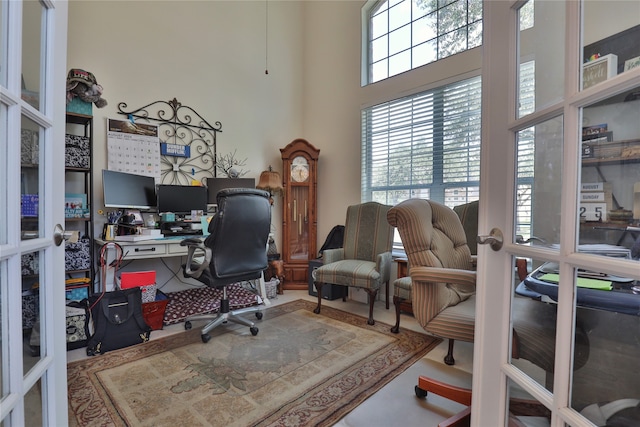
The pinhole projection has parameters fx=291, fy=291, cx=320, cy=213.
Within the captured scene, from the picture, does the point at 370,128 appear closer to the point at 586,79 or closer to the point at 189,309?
the point at 189,309

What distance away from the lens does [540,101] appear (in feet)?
2.38

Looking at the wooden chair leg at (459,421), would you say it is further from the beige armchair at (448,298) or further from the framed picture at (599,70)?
the framed picture at (599,70)

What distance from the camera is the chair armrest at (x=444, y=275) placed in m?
1.27

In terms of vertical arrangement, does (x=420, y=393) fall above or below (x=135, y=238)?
below

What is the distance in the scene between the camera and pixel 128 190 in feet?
8.82

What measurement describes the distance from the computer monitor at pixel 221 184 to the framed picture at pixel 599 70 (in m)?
3.13

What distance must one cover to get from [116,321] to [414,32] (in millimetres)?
3952

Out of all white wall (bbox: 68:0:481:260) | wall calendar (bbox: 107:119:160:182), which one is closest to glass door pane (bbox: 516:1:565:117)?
white wall (bbox: 68:0:481:260)

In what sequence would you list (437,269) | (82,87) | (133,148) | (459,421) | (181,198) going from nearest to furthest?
(459,421) < (437,269) < (82,87) < (133,148) < (181,198)

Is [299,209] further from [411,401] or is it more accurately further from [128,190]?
[411,401]

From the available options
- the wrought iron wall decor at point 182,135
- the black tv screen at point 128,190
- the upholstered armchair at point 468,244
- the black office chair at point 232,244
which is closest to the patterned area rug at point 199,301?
the black office chair at point 232,244

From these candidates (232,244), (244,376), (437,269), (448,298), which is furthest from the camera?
(232,244)

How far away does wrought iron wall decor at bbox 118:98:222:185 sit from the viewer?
3041 millimetres

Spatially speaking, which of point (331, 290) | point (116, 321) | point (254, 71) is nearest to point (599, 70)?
point (116, 321)
